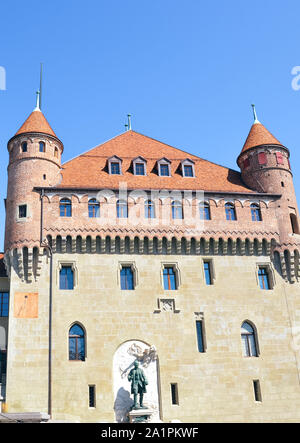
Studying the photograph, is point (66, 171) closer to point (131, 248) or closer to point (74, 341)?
point (131, 248)

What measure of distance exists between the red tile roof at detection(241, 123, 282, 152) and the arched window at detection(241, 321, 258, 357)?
14.4m

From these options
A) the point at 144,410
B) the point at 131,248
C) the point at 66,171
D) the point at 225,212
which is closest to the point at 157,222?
the point at 131,248

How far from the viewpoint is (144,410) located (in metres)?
31.2

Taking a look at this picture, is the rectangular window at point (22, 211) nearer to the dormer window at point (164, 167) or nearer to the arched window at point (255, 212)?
the dormer window at point (164, 167)

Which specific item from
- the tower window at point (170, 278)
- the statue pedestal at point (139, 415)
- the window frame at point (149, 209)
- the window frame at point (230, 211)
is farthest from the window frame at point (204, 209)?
the statue pedestal at point (139, 415)

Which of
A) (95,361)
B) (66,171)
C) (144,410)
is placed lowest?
(144,410)

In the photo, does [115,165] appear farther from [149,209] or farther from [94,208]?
[149,209]

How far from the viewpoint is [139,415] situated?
3105 cm

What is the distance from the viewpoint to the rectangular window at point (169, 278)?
1406 inches

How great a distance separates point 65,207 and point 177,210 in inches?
311

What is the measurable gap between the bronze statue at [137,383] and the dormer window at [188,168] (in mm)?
15568

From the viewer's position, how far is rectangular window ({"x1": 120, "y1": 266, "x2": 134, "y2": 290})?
35.2 meters

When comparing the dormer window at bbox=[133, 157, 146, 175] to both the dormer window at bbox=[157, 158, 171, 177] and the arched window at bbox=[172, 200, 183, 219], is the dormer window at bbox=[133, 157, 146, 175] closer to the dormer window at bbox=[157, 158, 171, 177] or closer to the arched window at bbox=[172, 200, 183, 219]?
the dormer window at bbox=[157, 158, 171, 177]

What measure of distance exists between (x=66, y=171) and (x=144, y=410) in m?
17.9
